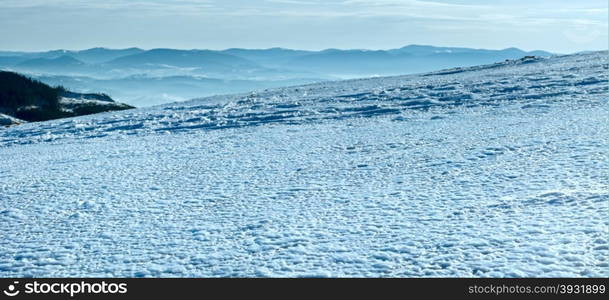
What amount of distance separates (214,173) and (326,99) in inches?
403

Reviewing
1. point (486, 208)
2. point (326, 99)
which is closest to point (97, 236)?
point (486, 208)

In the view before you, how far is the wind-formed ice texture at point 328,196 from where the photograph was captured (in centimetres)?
492

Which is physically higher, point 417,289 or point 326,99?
point 326,99

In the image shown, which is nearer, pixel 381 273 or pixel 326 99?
pixel 381 273

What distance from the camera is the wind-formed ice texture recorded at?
4.92m

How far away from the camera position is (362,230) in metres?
5.67

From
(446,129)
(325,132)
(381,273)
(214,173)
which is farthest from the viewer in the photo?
(325,132)

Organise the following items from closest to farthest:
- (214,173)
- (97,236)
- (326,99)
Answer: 1. (97,236)
2. (214,173)
3. (326,99)

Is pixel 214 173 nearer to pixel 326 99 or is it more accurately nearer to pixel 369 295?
pixel 369 295

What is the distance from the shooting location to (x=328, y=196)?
715 cm

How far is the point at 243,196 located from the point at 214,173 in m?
1.74

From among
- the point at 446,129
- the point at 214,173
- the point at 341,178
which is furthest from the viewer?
the point at 446,129

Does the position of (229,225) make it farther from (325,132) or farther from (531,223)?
(325,132)

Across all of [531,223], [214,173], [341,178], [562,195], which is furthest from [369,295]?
[214,173]
